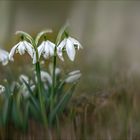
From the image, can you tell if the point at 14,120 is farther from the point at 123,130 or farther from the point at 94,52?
the point at 94,52

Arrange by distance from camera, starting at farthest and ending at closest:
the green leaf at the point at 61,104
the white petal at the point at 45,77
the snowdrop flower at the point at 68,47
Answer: the white petal at the point at 45,77 → the green leaf at the point at 61,104 → the snowdrop flower at the point at 68,47

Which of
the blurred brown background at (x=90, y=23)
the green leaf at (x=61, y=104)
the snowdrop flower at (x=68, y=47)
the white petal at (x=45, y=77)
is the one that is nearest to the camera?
the snowdrop flower at (x=68, y=47)

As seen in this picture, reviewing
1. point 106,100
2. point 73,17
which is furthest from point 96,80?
point 73,17

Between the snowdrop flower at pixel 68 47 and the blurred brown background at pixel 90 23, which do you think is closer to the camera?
the snowdrop flower at pixel 68 47

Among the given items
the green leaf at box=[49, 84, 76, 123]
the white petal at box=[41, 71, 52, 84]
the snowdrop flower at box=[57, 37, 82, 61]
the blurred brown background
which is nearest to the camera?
the snowdrop flower at box=[57, 37, 82, 61]

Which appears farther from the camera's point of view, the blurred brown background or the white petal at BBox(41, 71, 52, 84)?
the blurred brown background

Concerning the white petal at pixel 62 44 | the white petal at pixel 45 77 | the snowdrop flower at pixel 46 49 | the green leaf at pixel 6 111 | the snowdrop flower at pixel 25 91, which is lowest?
the green leaf at pixel 6 111

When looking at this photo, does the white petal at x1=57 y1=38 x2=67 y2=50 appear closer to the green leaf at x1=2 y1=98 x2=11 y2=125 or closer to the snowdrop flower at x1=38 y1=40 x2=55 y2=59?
the snowdrop flower at x1=38 y1=40 x2=55 y2=59

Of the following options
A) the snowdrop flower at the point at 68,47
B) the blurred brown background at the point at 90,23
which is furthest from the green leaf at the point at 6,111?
the blurred brown background at the point at 90,23

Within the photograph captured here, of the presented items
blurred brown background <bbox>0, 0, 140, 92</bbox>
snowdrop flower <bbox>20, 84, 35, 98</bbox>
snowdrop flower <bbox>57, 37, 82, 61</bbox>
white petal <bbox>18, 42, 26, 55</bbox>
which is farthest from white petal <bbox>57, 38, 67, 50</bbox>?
blurred brown background <bbox>0, 0, 140, 92</bbox>

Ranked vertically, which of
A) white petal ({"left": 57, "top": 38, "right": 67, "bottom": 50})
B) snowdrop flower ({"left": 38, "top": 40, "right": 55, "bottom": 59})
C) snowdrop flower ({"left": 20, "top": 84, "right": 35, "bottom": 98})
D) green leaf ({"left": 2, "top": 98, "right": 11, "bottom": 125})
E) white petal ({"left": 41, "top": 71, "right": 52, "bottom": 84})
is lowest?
green leaf ({"left": 2, "top": 98, "right": 11, "bottom": 125})

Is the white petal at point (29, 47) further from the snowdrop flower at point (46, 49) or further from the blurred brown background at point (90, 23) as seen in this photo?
the blurred brown background at point (90, 23)
